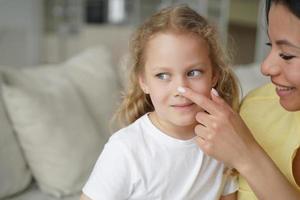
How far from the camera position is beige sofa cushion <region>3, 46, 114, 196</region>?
5.38 ft

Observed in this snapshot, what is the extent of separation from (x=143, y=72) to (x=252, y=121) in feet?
0.96

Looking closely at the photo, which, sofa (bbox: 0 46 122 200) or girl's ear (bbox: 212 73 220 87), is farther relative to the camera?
sofa (bbox: 0 46 122 200)

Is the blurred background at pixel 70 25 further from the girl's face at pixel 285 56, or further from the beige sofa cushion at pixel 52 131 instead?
the girl's face at pixel 285 56

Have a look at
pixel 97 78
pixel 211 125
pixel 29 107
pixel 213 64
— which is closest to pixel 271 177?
pixel 211 125

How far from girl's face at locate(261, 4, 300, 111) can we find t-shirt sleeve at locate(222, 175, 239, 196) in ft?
0.86

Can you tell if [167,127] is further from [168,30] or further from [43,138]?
[43,138]

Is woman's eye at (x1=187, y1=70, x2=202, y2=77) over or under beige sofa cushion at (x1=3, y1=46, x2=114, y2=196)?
over

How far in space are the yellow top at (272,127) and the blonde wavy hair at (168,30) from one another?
0.05 metres

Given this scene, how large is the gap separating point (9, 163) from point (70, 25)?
2.25 m

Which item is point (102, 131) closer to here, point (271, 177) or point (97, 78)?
point (97, 78)

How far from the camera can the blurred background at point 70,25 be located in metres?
3.40

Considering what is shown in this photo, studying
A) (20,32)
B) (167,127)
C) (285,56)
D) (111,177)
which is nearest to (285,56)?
(285,56)

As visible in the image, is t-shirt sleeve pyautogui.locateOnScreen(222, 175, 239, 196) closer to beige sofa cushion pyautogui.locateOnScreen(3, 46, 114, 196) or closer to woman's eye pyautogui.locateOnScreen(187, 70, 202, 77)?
woman's eye pyautogui.locateOnScreen(187, 70, 202, 77)

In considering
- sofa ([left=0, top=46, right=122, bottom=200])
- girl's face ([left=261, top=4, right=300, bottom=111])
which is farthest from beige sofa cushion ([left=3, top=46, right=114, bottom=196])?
girl's face ([left=261, top=4, right=300, bottom=111])
